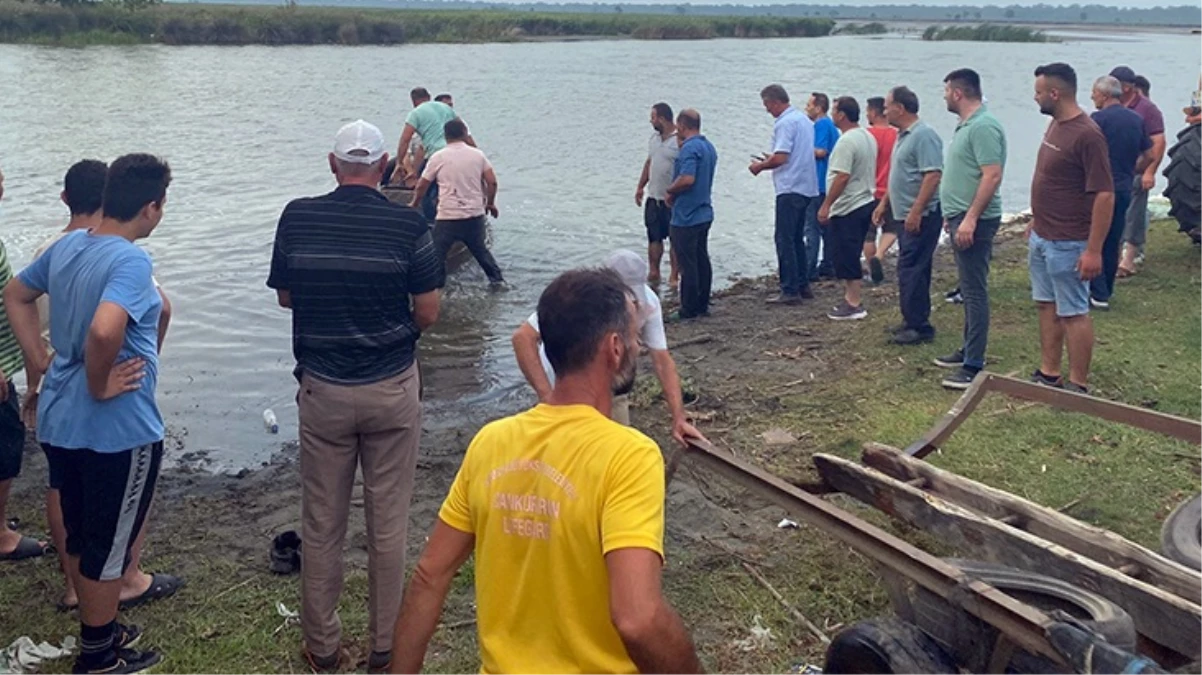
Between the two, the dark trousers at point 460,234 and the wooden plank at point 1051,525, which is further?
the dark trousers at point 460,234

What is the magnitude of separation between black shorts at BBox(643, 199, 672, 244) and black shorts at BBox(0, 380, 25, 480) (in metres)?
7.26

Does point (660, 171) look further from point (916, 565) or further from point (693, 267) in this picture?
point (916, 565)

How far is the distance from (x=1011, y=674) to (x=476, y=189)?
28.6ft

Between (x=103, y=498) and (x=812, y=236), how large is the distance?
29.3 ft

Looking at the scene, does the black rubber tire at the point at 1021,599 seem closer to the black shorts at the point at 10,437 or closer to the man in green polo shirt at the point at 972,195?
the black shorts at the point at 10,437

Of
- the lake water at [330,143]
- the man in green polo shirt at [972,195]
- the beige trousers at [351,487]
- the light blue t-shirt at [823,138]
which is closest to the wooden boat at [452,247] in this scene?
the lake water at [330,143]

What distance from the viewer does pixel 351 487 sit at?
4297mm

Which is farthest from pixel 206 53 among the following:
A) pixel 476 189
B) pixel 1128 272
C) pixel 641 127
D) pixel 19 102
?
pixel 1128 272

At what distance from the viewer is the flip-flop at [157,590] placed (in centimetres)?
485

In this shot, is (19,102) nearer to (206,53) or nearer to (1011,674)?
(206,53)

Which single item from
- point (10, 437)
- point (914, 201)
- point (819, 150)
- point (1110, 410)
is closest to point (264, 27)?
point (819, 150)

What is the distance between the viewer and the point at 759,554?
5.10 metres

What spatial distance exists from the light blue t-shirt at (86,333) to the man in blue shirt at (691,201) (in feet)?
21.7

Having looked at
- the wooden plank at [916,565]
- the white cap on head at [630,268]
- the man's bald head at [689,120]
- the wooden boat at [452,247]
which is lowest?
the wooden boat at [452,247]
